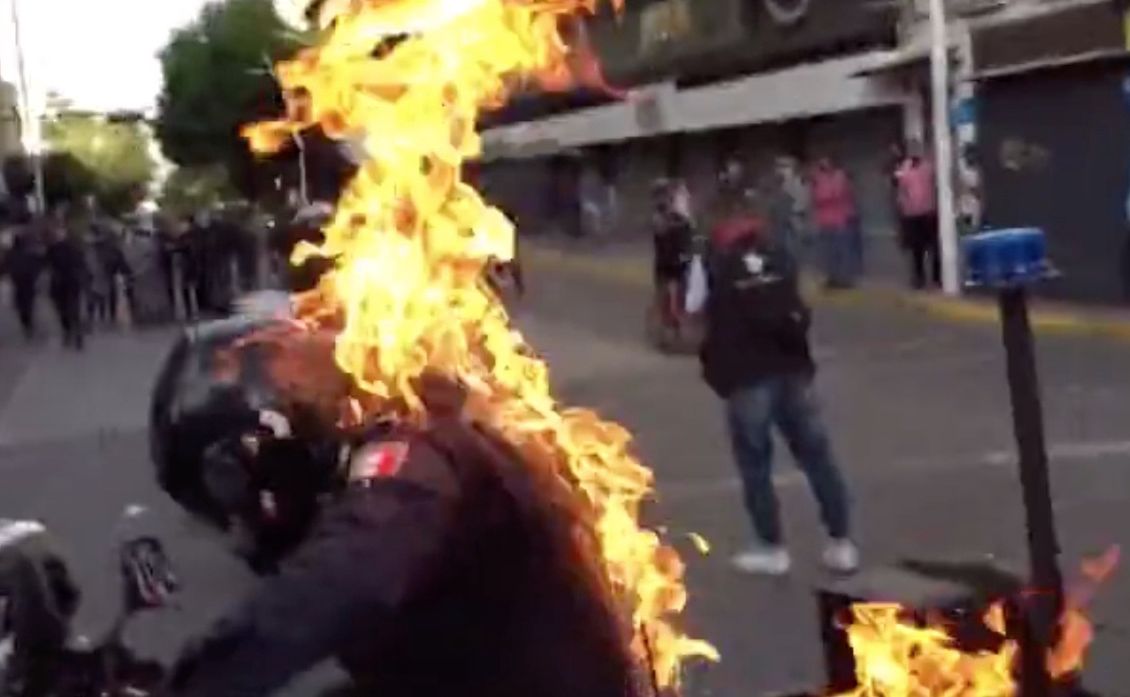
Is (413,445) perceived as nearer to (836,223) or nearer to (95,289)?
(836,223)

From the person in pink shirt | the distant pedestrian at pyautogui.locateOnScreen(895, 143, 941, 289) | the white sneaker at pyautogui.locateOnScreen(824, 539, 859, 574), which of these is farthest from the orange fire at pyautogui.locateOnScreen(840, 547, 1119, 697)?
the person in pink shirt

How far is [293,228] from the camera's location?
3.72 meters

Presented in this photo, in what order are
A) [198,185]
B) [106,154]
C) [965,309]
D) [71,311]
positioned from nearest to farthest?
1. [965,309]
2. [71,311]
3. [198,185]
4. [106,154]

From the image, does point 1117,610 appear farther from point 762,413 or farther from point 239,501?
point 239,501

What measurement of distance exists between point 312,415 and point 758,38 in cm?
3423

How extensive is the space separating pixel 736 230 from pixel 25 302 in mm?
20576

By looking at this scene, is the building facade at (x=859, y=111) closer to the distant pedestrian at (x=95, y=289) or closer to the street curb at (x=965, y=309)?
the street curb at (x=965, y=309)

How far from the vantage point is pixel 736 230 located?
9.36 m

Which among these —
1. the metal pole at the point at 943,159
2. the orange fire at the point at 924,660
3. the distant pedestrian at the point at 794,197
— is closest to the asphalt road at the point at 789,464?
the metal pole at the point at 943,159

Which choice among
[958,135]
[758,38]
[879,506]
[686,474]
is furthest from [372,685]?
[758,38]

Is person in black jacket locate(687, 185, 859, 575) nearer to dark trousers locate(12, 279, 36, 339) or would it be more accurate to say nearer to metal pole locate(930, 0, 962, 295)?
metal pole locate(930, 0, 962, 295)

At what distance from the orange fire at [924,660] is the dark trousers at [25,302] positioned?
2550 centimetres

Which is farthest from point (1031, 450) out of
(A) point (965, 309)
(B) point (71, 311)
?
(B) point (71, 311)

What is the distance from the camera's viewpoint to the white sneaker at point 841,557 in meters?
9.11
